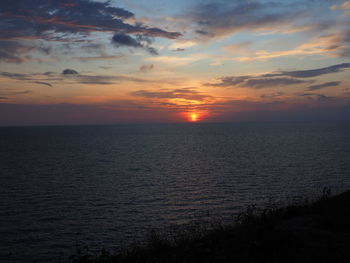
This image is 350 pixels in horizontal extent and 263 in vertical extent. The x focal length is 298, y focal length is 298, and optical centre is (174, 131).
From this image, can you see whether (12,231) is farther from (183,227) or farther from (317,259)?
(317,259)

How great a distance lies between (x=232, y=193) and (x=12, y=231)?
2690cm

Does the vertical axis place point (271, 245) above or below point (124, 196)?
above

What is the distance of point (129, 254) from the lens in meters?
13.1

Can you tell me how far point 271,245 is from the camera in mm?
10859

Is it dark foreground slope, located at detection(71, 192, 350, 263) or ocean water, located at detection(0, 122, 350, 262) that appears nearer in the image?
dark foreground slope, located at detection(71, 192, 350, 263)

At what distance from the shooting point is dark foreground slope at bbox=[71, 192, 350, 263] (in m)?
10.2

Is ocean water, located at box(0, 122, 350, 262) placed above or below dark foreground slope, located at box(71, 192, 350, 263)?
below

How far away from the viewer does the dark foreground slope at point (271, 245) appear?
1021 centimetres

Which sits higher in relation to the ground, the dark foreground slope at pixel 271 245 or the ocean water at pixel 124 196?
the dark foreground slope at pixel 271 245

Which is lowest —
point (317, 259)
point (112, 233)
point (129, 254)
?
point (112, 233)

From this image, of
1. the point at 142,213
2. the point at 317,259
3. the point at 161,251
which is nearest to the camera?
the point at 317,259

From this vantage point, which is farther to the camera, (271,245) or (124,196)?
(124,196)

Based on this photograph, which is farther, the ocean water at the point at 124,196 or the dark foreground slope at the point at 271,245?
the ocean water at the point at 124,196

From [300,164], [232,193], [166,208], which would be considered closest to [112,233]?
[166,208]
